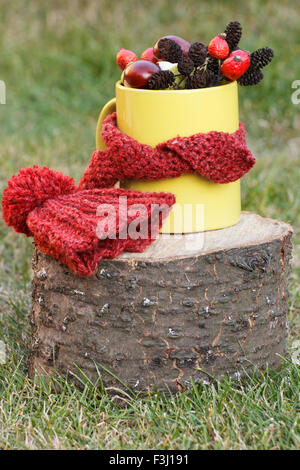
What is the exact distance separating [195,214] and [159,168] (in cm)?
14

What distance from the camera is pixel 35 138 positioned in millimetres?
3268

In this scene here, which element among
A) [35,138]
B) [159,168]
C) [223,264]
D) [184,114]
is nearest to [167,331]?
[223,264]

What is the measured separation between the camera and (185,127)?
137cm

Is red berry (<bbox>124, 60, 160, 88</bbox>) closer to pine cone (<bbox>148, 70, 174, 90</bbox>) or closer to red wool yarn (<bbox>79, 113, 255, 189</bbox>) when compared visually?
pine cone (<bbox>148, 70, 174, 90</bbox>)

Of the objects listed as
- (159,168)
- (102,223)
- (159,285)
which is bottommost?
(159,285)

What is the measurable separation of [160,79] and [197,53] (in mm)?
102

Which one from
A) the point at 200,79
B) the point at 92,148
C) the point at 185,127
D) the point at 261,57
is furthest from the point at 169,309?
the point at 92,148

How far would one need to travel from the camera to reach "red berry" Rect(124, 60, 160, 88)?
1361 millimetres

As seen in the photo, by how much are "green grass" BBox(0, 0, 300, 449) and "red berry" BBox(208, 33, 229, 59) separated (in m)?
0.70

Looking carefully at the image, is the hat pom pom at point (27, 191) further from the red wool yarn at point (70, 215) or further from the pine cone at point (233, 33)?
the pine cone at point (233, 33)

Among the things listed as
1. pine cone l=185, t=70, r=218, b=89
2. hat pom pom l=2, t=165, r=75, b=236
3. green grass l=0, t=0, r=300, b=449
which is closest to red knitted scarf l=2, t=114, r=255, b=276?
hat pom pom l=2, t=165, r=75, b=236

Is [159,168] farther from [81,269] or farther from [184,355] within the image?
[184,355]

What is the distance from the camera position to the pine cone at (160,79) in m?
1.35
